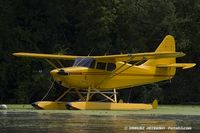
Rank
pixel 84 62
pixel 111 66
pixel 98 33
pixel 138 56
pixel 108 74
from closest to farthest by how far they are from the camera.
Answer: pixel 138 56 → pixel 84 62 → pixel 108 74 → pixel 111 66 → pixel 98 33

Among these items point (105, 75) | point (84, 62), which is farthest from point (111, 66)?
point (84, 62)

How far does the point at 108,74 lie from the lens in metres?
25.0

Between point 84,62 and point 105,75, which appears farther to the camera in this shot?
point 105,75

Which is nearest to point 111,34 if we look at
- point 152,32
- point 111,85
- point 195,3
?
point 152,32

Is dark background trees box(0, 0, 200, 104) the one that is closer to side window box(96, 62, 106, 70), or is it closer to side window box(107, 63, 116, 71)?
side window box(107, 63, 116, 71)

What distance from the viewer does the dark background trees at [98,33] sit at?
110ft

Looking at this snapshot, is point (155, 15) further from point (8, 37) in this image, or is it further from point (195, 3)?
point (8, 37)

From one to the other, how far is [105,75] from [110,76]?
0.25 metres

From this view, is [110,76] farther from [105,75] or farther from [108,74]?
[105,75]

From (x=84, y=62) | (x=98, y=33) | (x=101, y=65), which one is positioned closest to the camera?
(x=84, y=62)

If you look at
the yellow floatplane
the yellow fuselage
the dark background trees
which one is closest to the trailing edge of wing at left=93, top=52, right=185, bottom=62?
the yellow floatplane

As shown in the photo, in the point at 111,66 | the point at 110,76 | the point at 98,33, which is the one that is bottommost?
the point at 110,76

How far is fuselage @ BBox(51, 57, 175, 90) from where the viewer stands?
23.5m

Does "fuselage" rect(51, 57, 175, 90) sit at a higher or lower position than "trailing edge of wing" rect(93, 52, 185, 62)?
lower
